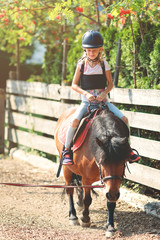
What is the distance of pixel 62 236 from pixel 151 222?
1238mm

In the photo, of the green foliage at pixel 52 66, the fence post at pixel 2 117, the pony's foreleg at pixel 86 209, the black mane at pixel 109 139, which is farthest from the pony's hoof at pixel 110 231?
the fence post at pixel 2 117

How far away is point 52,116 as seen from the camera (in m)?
8.20

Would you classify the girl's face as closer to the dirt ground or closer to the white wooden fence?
the white wooden fence

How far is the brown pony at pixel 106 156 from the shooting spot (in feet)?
12.3

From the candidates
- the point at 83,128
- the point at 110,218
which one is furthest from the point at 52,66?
the point at 110,218

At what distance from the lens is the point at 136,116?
5.63m

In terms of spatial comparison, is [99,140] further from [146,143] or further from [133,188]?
[133,188]

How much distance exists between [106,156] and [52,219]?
174 centimetres

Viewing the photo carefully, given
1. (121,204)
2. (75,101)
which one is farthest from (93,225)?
(75,101)

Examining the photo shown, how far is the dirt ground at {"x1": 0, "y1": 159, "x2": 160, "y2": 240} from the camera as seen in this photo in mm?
4273

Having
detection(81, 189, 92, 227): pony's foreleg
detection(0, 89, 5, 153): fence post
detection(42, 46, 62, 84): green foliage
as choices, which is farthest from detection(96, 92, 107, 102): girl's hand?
detection(0, 89, 5, 153): fence post

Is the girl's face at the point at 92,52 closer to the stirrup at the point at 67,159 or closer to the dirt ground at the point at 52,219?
the stirrup at the point at 67,159

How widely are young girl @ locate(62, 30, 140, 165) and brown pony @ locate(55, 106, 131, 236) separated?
0.24m

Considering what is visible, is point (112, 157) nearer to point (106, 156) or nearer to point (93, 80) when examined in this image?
point (106, 156)
